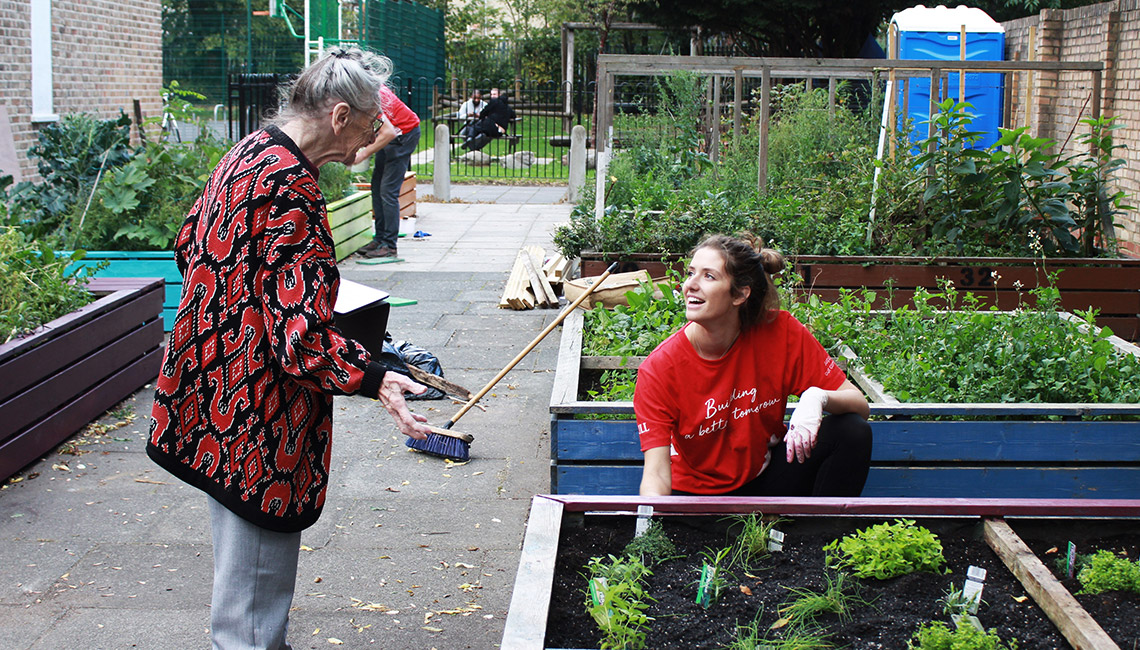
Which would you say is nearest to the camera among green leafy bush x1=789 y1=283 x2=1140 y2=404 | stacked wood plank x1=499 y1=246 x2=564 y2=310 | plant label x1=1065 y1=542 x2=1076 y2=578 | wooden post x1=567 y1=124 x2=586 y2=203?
plant label x1=1065 y1=542 x2=1076 y2=578

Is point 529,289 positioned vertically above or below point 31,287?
below

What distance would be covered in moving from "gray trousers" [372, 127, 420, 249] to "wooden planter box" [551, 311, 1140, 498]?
21.8ft

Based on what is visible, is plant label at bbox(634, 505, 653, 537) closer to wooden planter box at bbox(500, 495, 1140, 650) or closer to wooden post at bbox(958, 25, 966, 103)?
wooden planter box at bbox(500, 495, 1140, 650)

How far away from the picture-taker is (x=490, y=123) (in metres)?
19.7

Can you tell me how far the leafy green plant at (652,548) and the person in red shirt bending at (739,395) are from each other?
0.34 m

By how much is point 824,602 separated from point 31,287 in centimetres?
441

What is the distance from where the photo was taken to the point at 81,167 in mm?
7785

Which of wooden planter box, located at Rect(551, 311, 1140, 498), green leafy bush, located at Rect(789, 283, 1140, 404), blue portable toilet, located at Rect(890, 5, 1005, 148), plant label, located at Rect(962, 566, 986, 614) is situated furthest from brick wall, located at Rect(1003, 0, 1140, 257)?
plant label, located at Rect(962, 566, 986, 614)

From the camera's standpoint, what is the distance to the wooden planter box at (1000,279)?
6625 mm

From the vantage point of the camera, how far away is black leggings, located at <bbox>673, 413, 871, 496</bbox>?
3.17 metres

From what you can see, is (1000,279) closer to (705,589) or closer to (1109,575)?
(1109,575)

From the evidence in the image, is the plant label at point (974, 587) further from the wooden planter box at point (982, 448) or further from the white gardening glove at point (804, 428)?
the wooden planter box at point (982, 448)

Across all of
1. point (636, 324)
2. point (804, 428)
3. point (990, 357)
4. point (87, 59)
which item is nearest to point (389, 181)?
point (87, 59)

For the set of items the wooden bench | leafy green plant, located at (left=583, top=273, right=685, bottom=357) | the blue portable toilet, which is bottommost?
leafy green plant, located at (left=583, top=273, right=685, bottom=357)
